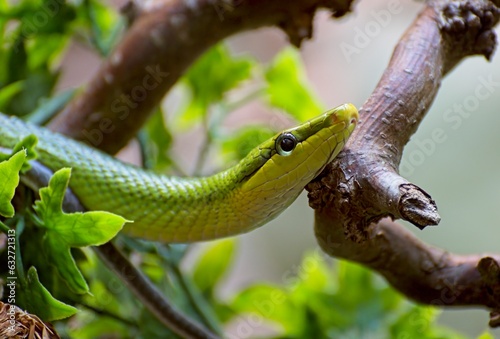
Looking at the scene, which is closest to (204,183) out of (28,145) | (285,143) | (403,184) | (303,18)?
(285,143)

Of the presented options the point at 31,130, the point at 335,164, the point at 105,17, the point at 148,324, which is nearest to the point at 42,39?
the point at 105,17

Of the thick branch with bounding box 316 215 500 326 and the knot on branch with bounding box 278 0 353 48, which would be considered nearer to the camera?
the thick branch with bounding box 316 215 500 326

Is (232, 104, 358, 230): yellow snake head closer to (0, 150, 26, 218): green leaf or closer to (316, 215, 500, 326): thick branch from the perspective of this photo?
(316, 215, 500, 326): thick branch

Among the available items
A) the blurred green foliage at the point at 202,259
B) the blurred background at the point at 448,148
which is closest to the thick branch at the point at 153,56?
the blurred green foliage at the point at 202,259

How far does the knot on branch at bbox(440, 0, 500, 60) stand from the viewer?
1097mm

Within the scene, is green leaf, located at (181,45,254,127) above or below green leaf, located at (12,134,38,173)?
below

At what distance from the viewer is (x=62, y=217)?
86 centimetres

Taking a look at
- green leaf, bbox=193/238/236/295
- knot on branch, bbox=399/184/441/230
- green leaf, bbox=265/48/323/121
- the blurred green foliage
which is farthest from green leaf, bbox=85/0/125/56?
knot on branch, bbox=399/184/441/230

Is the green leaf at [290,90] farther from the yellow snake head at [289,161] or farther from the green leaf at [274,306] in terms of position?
the yellow snake head at [289,161]

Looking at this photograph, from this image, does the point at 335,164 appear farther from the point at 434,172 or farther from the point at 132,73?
the point at 434,172

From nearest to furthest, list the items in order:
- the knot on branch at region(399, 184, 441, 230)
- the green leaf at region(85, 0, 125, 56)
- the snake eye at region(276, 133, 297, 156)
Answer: the knot on branch at region(399, 184, 441, 230)
the snake eye at region(276, 133, 297, 156)
the green leaf at region(85, 0, 125, 56)

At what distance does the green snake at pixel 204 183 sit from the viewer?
90 cm

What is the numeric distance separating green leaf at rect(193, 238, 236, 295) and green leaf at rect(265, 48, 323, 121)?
0.45m

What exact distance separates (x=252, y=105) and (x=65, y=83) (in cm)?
113
